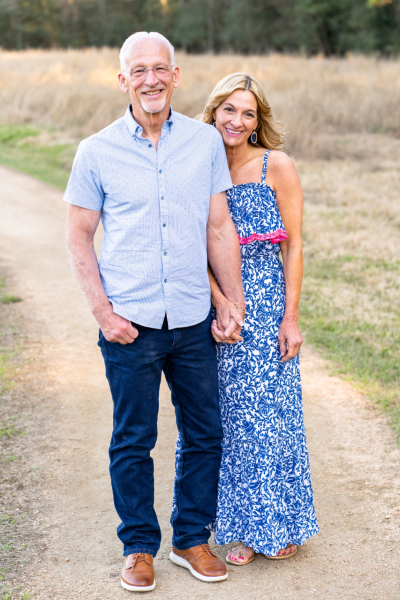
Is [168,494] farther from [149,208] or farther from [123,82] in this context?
[123,82]

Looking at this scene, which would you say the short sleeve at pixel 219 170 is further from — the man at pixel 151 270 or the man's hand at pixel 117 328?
the man's hand at pixel 117 328

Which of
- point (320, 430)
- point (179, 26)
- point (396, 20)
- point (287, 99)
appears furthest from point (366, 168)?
point (179, 26)

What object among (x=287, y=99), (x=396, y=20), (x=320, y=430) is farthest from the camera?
(x=396, y=20)

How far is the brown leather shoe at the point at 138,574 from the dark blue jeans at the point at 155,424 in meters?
0.04

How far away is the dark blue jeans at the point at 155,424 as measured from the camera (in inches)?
100

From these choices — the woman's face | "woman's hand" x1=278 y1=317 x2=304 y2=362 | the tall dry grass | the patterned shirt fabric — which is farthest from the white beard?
the tall dry grass

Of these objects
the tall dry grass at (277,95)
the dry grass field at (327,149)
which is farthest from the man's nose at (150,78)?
the tall dry grass at (277,95)

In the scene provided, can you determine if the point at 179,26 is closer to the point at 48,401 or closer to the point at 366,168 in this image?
the point at 366,168

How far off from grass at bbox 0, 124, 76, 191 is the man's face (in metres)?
8.99

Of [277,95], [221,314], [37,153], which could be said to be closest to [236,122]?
[221,314]

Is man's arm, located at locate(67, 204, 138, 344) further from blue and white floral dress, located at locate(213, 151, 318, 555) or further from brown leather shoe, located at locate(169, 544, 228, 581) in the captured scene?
brown leather shoe, located at locate(169, 544, 228, 581)

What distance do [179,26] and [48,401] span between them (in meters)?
49.9

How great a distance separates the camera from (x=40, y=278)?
278 inches

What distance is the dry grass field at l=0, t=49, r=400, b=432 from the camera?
225 inches
